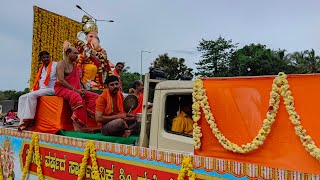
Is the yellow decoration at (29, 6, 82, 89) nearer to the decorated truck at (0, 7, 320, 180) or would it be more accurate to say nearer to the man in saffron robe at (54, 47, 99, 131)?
the man in saffron robe at (54, 47, 99, 131)

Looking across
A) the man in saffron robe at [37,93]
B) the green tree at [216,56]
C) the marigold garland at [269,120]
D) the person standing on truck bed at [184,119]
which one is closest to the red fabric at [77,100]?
the man in saffron robe at [37,93]

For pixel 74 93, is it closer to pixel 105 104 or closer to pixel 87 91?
pixel 87 91

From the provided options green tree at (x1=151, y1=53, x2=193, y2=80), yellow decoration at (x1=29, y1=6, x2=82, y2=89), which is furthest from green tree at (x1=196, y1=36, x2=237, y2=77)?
yellow decoration at (x1=29, y1=6, x2=82, y2=89)

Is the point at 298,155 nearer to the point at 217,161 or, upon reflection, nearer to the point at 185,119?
the point at 217,161

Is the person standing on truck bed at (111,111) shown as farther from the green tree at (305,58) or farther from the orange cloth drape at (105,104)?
the green tree at (305,58)

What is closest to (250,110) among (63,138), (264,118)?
(264,118)

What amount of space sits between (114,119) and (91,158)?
615 mm

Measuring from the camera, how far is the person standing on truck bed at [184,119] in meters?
3.18

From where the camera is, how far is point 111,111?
3.96 meters

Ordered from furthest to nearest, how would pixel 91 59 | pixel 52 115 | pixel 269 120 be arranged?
pixel 91 59, pixel 52 115, pixel 269 120

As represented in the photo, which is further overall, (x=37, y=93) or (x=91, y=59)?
(x=91, y=59)

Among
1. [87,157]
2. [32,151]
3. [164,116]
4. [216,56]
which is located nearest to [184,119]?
[164,116]

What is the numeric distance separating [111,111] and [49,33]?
3.28 metres

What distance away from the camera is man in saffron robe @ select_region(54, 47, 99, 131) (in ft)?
14.4
